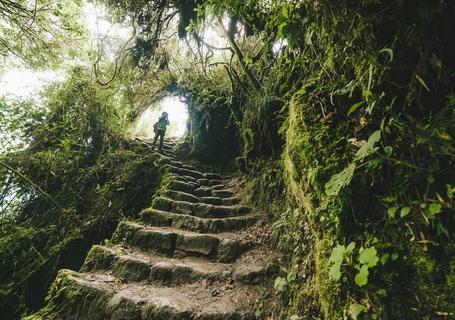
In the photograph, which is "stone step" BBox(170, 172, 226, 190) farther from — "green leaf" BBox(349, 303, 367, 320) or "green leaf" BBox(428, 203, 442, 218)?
"green leaf" BBox(428, 203, 442, 218)

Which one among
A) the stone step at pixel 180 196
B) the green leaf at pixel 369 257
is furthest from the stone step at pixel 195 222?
the green leaf at pixel 369 257

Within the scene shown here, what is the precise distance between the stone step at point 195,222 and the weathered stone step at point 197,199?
0.85 metres

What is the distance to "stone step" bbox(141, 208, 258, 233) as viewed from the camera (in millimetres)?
4480

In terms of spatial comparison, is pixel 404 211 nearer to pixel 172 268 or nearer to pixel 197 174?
pixel 172 268

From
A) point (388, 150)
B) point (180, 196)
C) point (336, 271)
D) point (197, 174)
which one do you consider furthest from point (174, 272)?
point (197, 174)

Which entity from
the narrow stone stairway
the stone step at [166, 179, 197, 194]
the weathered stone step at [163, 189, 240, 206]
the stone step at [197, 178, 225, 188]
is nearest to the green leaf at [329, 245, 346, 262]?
the narrow stone stairway

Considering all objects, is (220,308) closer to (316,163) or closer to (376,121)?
(316,163)

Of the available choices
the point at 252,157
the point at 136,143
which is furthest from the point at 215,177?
the point at 136,143

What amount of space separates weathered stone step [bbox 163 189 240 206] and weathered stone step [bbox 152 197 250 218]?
345 mm

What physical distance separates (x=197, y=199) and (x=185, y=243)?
5.85ft

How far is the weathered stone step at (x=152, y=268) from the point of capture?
328cm

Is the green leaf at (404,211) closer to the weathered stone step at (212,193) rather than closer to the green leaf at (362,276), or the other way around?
the green leaf at (362,276)

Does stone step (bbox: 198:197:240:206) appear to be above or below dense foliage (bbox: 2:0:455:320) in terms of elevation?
above

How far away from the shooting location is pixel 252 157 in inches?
233
